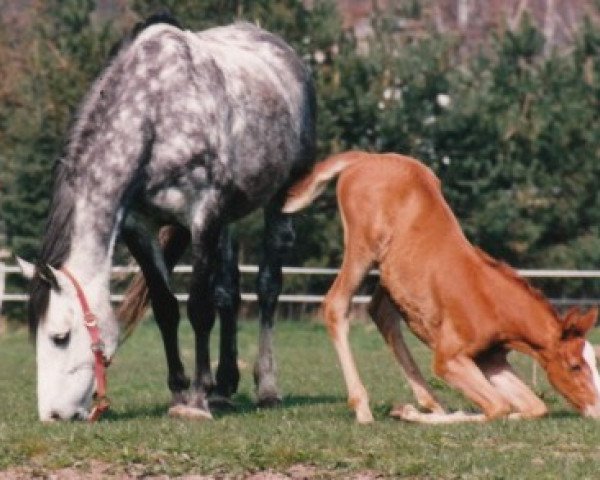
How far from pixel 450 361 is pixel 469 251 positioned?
2.42 feet

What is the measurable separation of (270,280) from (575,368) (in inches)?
139

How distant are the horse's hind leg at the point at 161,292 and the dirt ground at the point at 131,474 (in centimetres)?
324

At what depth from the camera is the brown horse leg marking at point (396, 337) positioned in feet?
40.1

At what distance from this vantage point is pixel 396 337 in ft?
40.9

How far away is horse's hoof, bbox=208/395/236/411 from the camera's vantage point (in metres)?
13.5

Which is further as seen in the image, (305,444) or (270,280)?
(270,280)

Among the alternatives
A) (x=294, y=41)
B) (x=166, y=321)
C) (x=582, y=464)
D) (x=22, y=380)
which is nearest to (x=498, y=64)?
(x=294, y=41)

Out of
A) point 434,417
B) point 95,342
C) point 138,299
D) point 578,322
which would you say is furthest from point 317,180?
point 578,322

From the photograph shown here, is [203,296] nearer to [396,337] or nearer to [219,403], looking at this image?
[219,403]

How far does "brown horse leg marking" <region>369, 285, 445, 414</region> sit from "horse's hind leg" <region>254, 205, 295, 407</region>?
1647 millimetres

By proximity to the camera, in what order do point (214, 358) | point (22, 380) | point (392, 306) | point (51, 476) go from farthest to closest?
point (214, 358), point (22, 380), point (392, 306), point (51, 476)

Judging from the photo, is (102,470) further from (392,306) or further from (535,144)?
(535,144)

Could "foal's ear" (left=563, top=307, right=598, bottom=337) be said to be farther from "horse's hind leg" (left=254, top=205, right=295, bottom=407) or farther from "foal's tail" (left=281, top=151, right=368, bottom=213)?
"horse's hind leg" (left=254, top=205, right=295, bottom=407)

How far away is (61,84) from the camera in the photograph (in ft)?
109
